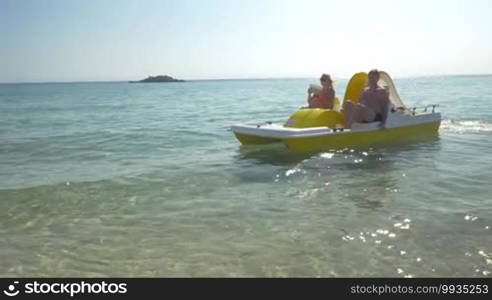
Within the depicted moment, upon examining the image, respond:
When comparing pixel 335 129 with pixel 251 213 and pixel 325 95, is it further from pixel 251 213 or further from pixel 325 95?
pixel 251 213

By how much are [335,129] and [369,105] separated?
4.31 ft

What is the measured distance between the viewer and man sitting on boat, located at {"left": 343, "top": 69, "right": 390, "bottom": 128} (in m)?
10.9

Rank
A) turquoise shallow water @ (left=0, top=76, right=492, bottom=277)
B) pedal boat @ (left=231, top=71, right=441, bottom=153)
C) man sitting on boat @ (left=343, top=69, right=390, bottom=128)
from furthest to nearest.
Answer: man sitting on boat @ (left=343, top=69, right=390, bottom=128), pedal boat @ (left=231, top=71, right=441, bottom=153), turquoise shallow water @ (left=0, top=76, right=492, bottom=277)

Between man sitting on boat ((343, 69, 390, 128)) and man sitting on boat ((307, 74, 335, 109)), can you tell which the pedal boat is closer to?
man sitting on boat ((343, 69, 390, 128))

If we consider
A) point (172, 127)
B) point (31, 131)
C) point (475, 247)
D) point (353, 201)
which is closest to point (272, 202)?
point (353, 201)

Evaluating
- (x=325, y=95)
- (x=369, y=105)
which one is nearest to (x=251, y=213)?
(x=369, y=105)

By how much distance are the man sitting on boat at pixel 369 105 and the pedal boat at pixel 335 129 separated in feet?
0.64

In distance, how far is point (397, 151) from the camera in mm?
10703

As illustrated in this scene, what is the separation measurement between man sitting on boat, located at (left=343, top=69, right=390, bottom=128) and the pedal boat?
20 cm

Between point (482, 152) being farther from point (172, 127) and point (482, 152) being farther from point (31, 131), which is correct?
point (31, 131)

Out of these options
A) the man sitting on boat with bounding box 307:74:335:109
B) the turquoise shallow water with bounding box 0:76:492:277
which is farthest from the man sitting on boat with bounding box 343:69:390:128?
the turquoise shallow water with bounding box 0:76:492:277

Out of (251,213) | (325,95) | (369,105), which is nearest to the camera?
(251,213)

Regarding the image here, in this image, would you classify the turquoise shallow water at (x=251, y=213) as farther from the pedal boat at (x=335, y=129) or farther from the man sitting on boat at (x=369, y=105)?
the man sitting on boat at (x=369, y=105)

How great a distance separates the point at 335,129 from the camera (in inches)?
411
